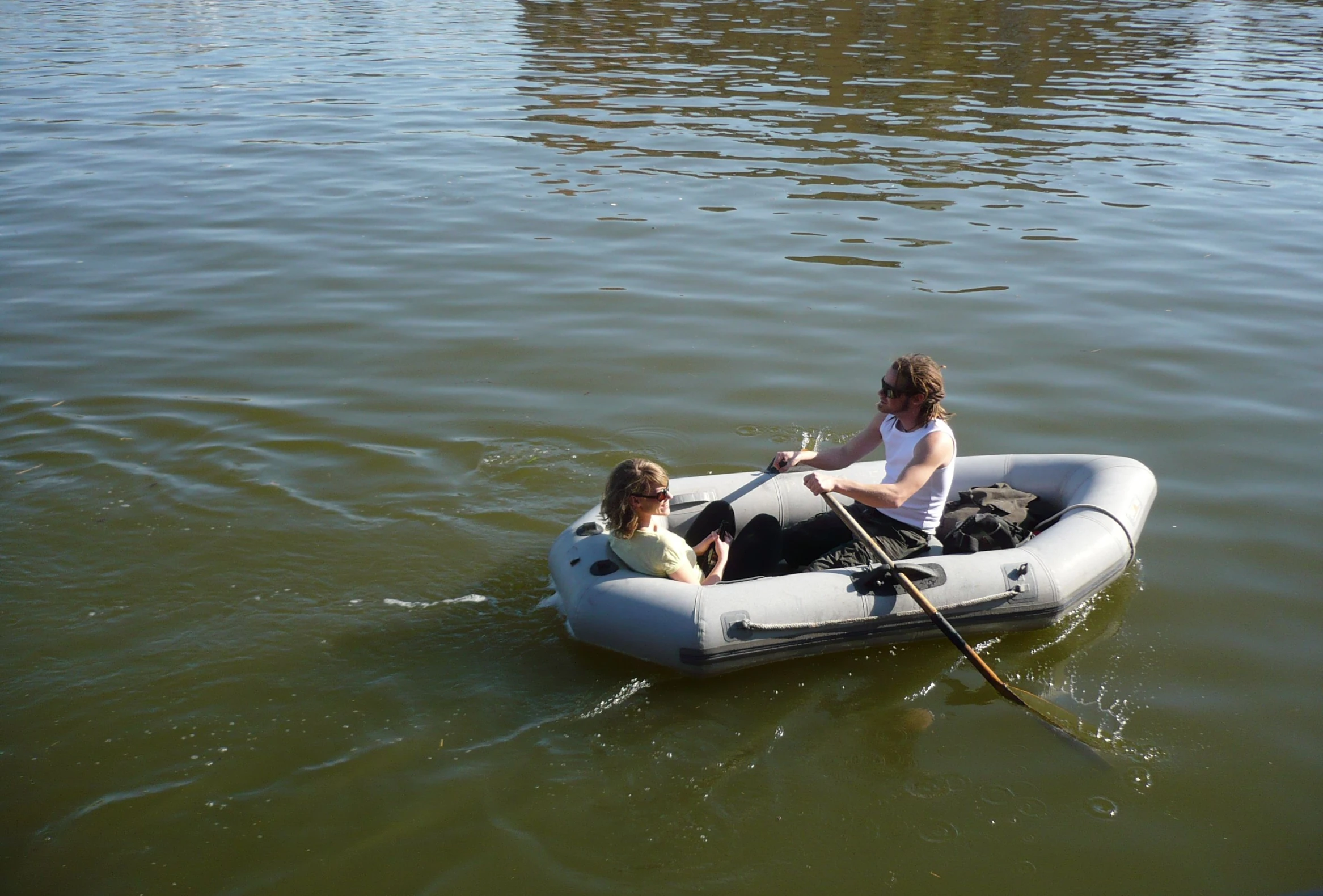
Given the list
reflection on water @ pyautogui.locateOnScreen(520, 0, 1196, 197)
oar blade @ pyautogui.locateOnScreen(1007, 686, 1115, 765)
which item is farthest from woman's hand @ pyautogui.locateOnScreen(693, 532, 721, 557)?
reflection on water @ pyautogui.locateOnScreen(520, 0, 1196, 197)

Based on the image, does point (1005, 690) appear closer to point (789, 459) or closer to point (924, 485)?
point (924, 485)

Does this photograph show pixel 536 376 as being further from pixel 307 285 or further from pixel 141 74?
pixel 141 74

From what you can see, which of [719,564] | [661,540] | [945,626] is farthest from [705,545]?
[945,626]

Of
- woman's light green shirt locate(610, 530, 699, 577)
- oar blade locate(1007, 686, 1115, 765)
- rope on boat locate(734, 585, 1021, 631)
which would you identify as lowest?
oar blade locate(1007, 686, 1115, 765)

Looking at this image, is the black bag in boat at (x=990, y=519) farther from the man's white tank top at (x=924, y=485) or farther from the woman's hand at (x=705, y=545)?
the woman's hand at (x=705, y=545)

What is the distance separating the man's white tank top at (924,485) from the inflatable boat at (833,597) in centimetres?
17

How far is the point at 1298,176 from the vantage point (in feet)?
43.0

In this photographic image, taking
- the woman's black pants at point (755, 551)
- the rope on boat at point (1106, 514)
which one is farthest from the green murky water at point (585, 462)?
the woman's black pants at point (755, 551)

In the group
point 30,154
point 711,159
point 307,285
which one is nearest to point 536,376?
point 307,285

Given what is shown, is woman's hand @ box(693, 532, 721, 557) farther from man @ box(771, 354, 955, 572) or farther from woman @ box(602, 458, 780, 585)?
man @ box(771, 354, 955, 572)

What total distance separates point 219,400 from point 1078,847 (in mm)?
5982

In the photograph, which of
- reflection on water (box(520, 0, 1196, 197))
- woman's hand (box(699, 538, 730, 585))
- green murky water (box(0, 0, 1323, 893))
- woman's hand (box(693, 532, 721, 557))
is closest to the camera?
green murky water (box(0, 0, 1323, 893))

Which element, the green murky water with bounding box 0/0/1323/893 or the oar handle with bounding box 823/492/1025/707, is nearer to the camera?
the green murky water with bounding box 0/0/1323/893

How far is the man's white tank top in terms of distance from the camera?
5.61 meters
